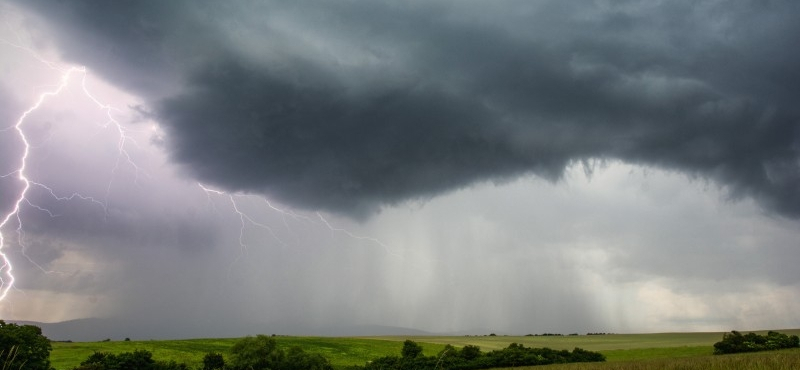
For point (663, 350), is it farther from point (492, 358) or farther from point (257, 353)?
point (257, 353)

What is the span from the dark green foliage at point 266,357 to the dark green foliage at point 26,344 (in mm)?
17515

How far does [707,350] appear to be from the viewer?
79.6 m

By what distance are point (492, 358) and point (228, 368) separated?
107 ft

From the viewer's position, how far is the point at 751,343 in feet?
243

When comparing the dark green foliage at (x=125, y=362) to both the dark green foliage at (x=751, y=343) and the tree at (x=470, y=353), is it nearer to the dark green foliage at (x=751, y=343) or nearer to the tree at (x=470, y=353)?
the tree at (x=470, y=353)

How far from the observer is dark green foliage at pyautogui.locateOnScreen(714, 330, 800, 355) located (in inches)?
2854

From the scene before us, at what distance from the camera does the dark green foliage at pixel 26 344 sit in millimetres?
37938

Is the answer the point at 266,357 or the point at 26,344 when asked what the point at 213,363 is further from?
the point at 26,344

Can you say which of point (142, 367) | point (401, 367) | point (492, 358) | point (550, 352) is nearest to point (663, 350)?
point (550, 352)

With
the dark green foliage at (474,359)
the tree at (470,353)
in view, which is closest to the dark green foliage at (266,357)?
the dark green foliage at (474,359)

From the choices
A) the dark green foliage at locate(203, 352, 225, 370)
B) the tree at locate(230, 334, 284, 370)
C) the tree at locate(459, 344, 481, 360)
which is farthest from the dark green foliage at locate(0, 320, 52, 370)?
the tree at locate(459, 344, 481, 360)

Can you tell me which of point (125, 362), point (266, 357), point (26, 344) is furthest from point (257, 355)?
point (26, 344)

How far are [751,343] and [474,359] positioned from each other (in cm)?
4057

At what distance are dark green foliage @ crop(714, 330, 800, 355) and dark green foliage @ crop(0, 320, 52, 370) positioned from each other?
77905mm
